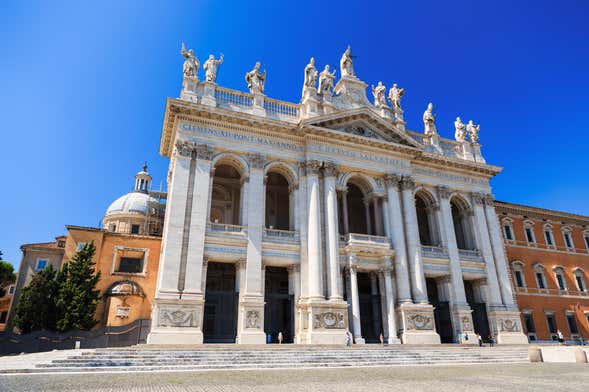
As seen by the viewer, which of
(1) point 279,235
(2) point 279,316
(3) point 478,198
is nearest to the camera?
(2) point 279,316

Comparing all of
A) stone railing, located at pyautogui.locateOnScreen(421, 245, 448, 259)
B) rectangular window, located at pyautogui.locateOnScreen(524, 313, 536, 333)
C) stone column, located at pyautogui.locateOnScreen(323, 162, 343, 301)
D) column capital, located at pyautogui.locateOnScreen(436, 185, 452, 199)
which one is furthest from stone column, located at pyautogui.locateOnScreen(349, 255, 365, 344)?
rectangular window, located at pyautogui.locateOnScreen(524, 313, 536, 333)

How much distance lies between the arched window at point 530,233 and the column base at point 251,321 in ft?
86.5

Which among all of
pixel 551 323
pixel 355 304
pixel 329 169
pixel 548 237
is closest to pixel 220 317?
pixel 355 304

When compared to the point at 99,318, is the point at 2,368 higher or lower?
lower

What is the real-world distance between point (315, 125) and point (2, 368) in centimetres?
2035

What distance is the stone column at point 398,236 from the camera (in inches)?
984

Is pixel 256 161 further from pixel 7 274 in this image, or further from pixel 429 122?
pixel 7 274

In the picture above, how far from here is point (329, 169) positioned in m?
25.9

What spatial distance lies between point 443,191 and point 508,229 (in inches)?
373

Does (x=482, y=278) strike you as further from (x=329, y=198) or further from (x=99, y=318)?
(x=99, y=318)

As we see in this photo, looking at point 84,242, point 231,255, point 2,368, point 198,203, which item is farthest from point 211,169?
point 2,368

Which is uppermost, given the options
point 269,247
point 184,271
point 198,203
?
point 198,203

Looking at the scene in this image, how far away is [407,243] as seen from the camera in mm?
26562

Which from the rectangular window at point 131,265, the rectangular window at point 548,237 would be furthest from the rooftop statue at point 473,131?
the rectangular window at point 131,265
